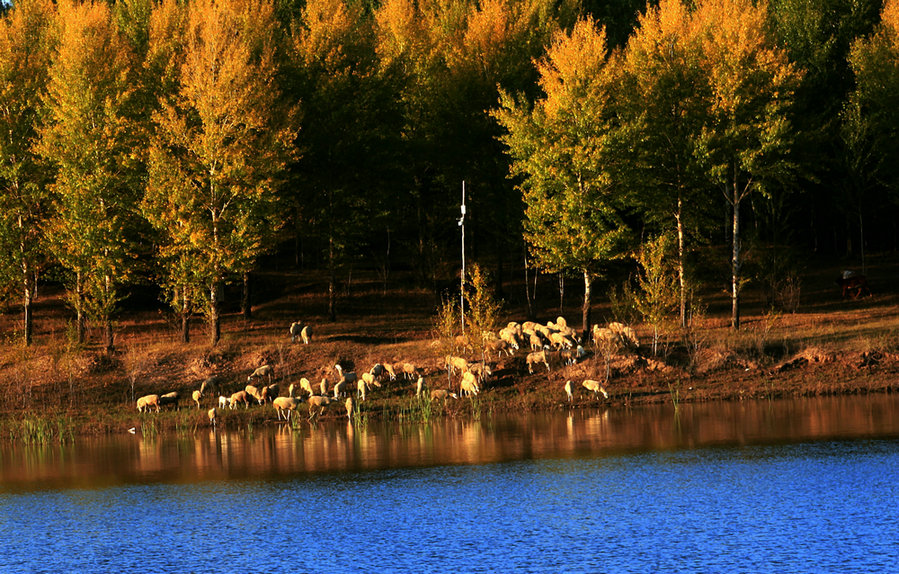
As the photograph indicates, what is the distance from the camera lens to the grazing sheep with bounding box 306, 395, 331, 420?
4847cm

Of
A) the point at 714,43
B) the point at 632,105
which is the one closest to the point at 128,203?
the point at 632,105

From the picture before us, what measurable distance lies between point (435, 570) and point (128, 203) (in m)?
44.9

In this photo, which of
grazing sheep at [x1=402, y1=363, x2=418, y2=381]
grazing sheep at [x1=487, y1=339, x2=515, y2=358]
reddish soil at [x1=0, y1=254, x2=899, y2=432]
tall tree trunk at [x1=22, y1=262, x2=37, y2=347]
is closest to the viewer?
reddish soil at [x1=0, y1=254, x2=899, y2=432]

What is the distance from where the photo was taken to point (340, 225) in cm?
6869

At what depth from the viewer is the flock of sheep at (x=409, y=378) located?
162 ft

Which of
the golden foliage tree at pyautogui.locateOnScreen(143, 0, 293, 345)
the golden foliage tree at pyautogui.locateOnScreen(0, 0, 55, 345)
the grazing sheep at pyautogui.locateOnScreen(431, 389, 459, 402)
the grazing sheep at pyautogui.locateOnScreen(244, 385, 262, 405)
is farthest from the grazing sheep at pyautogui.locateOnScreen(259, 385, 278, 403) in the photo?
A: the golden foliage tree at pyautogui.locateOnScreen(0, 0, 55, 345)

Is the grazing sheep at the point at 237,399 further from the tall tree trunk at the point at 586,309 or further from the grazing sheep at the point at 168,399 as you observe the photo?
the tall tree trunk at the point at 586,309

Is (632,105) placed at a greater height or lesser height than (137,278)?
greater

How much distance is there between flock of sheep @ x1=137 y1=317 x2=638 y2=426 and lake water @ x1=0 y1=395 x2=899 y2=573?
194 inches

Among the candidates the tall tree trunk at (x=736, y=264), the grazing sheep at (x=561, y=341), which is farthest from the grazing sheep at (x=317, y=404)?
the tall tree trunk at (x=736, y=264)

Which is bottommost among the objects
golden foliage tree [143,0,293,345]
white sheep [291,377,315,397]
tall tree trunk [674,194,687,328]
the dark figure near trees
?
white sheep [291,377,315,397]

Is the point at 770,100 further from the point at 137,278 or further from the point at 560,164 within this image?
the point at 137,278

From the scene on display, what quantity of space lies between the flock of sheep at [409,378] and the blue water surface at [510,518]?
581 inches

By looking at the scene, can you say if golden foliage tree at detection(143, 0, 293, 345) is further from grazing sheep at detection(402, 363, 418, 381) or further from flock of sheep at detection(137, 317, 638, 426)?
grazing sheep at detection(402, 363, 418, 381)
